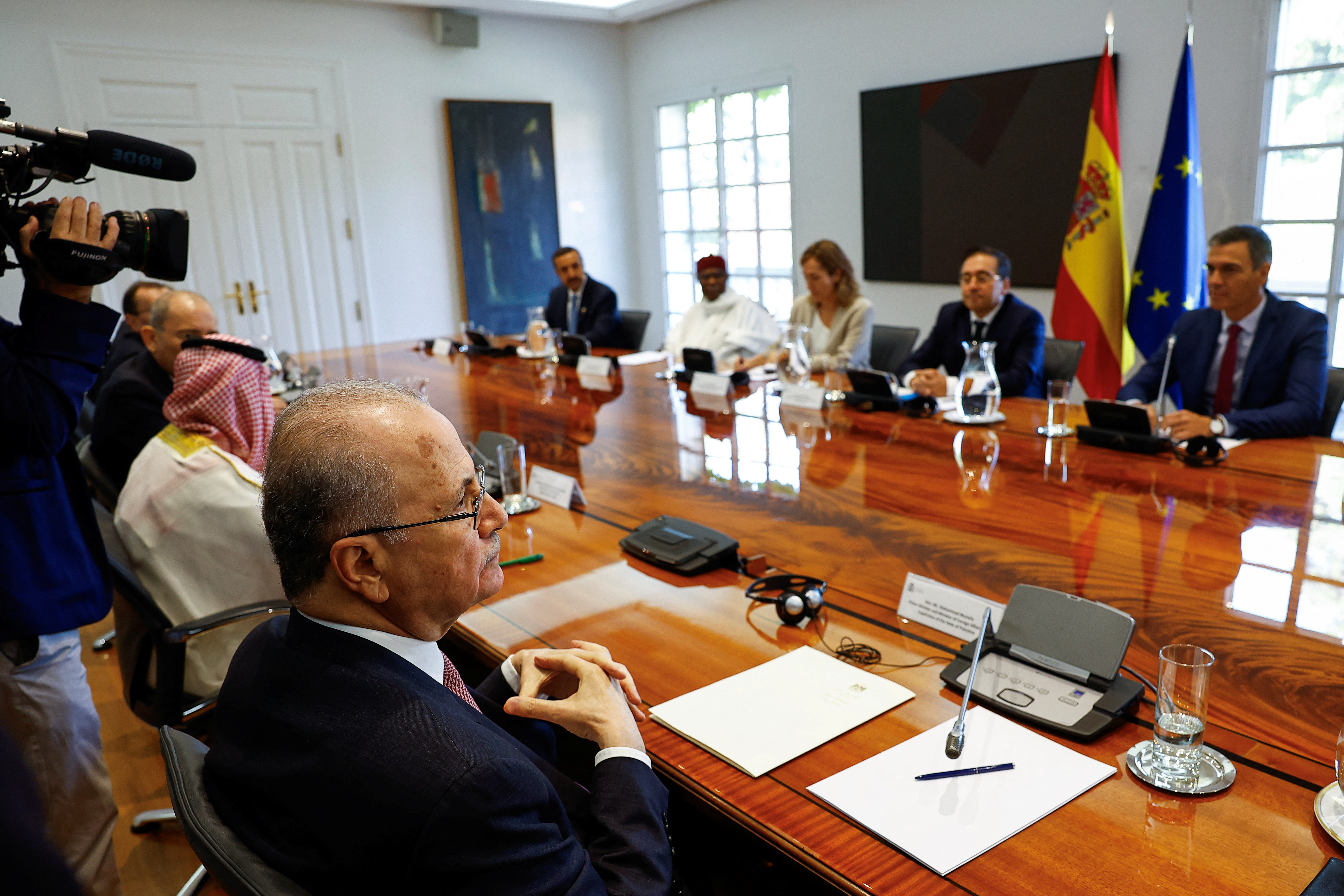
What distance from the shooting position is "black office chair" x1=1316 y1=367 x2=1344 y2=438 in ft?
9.29

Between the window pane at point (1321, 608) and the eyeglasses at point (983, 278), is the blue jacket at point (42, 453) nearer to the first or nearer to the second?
the window pane at point (1321, 608)

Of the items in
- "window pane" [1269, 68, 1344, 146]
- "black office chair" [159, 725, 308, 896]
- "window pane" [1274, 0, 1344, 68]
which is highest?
"window pane" [1274, 0, 1344, 68]

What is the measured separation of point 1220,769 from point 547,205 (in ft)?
22.9

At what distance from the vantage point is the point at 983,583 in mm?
1671

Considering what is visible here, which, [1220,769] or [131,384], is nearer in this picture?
[1220,769]

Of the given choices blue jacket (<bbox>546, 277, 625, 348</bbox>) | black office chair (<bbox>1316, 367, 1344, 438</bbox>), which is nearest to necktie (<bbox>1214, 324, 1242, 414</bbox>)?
black office chair (<bbox>1316, 367, 1344, 438</bbox>)

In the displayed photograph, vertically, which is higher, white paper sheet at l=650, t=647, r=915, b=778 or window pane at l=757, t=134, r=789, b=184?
window pane at l=757, t=134, r=789, b=184

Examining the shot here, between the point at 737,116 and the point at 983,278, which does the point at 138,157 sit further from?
the point at 737,116

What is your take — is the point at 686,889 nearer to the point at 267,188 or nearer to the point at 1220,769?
the point at 1220,769

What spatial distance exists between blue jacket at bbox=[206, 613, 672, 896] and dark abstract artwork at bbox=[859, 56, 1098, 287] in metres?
4.97

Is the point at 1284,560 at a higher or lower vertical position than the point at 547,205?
lower

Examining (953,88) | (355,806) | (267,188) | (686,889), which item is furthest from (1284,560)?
(267,188)

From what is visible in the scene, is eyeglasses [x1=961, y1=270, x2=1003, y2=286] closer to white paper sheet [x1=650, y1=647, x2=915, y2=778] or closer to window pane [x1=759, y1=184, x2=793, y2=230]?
white paper sheet [x1=650, y1=647, x2=915, y2=778]

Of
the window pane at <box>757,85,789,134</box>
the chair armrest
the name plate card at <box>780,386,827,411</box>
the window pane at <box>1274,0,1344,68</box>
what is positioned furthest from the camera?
the window pane at <box>757,85,789,134</box>
